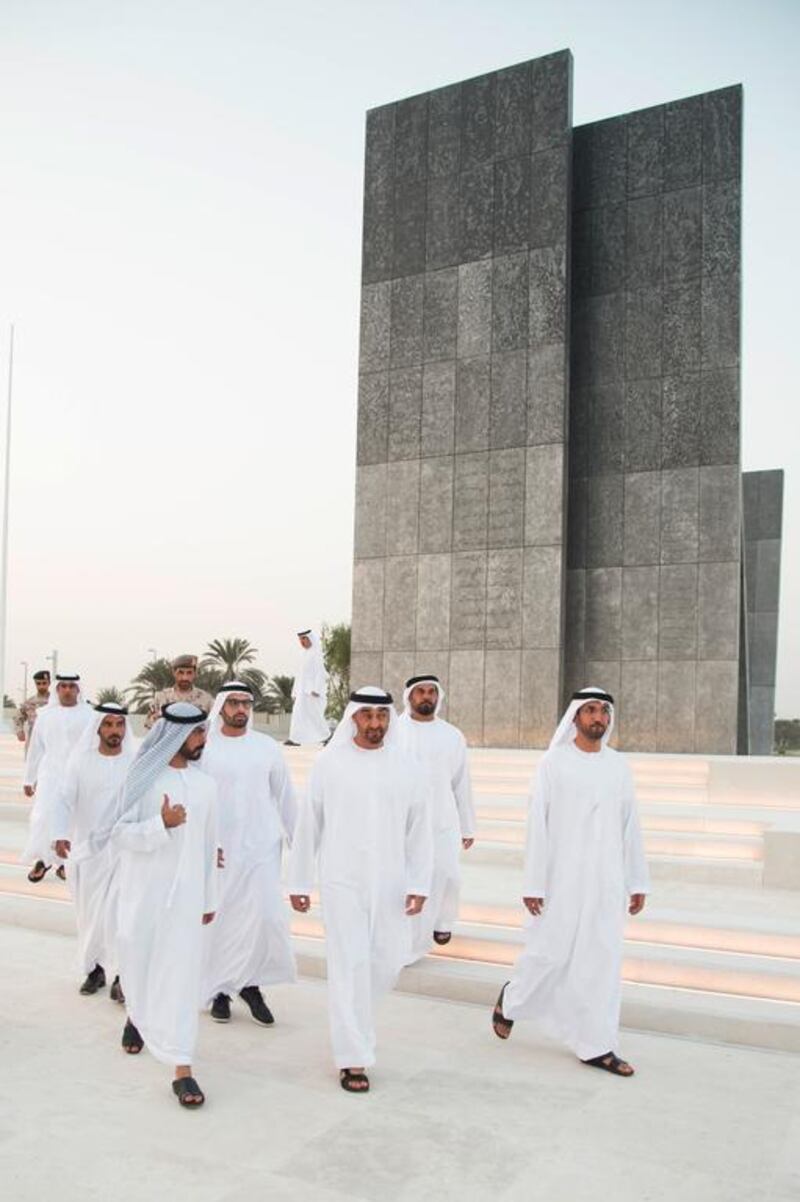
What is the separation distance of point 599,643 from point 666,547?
5.78 feet

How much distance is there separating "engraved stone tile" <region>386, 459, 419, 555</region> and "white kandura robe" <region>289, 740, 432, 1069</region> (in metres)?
13.1

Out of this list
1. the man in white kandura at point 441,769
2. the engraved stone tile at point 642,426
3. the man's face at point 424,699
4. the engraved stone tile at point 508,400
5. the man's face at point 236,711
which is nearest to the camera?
the man's face at point 236,711

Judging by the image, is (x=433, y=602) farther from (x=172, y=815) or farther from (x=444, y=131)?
(x=172, y=815)

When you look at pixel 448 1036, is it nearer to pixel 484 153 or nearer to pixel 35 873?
pixel 35 873

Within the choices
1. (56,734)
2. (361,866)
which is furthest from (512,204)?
(361,866)

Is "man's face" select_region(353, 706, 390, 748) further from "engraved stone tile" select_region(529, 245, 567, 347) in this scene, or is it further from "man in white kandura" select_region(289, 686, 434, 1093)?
"engraved stone tile" select_region(529, 245, 567, 347)

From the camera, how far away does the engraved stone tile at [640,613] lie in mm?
17266

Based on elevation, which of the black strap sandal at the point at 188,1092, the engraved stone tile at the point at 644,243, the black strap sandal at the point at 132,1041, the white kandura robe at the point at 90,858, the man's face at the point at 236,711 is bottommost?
the black strap sandal at the point at 132,1041

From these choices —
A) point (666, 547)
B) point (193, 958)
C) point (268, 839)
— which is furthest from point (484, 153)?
point (193, 958)

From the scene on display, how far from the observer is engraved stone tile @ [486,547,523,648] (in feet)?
57.4

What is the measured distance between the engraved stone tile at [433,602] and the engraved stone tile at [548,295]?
3680mm

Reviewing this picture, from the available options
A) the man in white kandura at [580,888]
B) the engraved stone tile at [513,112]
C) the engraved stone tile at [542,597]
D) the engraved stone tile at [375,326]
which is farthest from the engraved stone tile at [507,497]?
the man in white kandura at [580,888]

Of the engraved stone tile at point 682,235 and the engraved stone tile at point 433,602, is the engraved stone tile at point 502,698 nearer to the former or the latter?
the engraved stone tile at point 433,602

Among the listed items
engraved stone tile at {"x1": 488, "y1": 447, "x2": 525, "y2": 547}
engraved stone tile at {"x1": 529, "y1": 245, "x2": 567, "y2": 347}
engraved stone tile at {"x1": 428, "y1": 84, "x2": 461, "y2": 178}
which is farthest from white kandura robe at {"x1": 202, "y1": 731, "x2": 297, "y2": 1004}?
engraved stone tile at {"x1": 428, "y1": 84, "x2": 461, "y2": 178}
